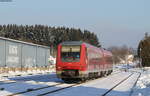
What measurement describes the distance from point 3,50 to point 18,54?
260 inches

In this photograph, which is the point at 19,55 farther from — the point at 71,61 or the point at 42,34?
the point at 42,34

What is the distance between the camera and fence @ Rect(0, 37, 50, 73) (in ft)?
191

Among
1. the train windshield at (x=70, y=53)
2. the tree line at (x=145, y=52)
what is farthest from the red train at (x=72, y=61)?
the tree line at (x=145, y=52)

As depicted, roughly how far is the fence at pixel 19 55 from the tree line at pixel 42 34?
177ft

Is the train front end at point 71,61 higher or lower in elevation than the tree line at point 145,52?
lower

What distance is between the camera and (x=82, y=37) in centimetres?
15100

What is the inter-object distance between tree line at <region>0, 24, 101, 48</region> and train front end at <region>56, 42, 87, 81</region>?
10215 cm

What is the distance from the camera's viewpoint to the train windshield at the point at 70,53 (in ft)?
94.8

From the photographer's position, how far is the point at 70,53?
29.0m

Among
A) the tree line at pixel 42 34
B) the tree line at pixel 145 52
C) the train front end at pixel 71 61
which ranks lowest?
the train front end at pixel 71 61

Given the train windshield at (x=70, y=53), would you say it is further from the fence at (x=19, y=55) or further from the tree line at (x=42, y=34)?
the tree line at (x=42, y=34)

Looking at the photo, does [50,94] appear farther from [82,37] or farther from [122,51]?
[122,51]

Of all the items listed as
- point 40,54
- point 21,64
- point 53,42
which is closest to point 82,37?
point 53,42

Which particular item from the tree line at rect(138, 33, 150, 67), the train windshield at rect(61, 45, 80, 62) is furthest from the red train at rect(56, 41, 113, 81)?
the tree line at rect(138, 33, 150, 67)
